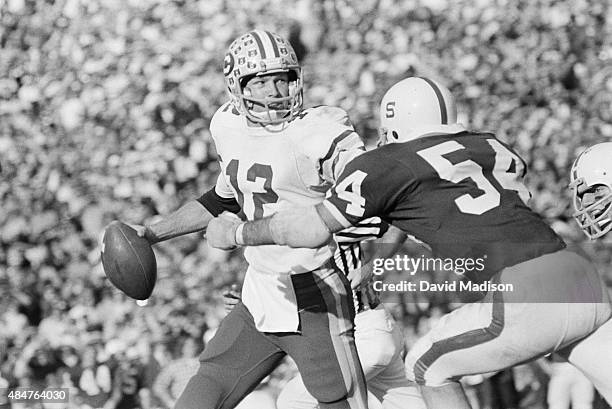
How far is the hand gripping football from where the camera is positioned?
12.2ft

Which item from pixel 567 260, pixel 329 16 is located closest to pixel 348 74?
pixel 329 16

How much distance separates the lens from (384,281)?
4.53 m

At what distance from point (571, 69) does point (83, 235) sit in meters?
2.73

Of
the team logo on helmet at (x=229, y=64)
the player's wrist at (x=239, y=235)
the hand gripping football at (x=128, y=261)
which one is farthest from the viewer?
the hand gripping football at (x=128, y=261)

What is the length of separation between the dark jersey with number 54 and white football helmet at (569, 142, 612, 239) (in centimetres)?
41

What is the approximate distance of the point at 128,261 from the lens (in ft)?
12.2

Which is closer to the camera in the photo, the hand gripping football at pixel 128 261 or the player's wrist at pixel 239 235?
the player's wrist at pixel 239 235

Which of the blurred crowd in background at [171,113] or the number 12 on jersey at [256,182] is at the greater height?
the number 12 on jersey at [256,182]

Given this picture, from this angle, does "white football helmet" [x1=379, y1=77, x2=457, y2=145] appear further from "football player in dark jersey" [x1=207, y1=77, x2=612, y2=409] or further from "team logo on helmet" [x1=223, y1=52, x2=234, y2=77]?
"team logo on helmet" [x1=223, y1=52, x2=234, y2=77]

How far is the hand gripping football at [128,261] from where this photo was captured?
12.2ft

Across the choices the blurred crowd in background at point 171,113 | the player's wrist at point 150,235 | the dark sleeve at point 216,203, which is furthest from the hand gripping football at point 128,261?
the blurred crowd in background at point 171,113

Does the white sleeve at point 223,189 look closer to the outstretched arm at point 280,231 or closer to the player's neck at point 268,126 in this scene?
the player's neck at point 268,126

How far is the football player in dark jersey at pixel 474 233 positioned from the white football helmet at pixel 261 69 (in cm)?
41

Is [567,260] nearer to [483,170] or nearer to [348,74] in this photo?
[483,170]
